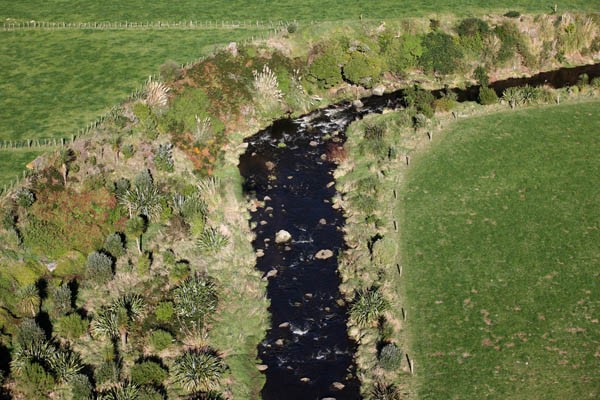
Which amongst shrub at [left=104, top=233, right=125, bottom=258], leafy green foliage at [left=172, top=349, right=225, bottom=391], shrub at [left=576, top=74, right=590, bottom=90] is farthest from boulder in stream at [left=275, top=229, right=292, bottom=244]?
shrub at [left=576, top=74, right=590, bottom=90]

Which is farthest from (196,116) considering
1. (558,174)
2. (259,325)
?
(558,174)

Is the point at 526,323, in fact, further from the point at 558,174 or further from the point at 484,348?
the point at 558,174

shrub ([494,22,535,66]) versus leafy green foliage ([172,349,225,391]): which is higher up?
shrub ([494,22,535,66])

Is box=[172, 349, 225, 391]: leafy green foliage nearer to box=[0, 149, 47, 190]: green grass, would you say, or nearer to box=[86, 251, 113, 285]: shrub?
box=[86, 251, 113, 285]: shrub

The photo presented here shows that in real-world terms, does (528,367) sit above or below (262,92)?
below

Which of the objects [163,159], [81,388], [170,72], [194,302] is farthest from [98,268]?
[170,72]
